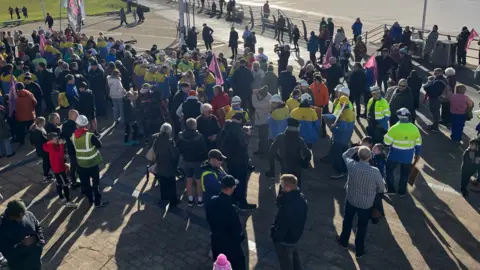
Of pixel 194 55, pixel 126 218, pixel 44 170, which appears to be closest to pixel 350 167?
pixel 126 218

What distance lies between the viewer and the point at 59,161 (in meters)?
9.43

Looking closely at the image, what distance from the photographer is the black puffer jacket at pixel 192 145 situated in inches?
347

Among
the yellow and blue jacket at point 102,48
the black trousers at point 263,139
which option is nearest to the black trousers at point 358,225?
the black trousers at point 263,139

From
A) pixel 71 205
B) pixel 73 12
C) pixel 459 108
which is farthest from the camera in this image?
pixel 73 12

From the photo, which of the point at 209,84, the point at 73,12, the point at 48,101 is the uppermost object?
the point at 73,12

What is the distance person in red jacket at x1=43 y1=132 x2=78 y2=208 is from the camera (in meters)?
9.31

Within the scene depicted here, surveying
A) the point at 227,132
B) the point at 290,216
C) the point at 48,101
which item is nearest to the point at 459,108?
the point at 227,132

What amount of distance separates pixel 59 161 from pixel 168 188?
222 cm

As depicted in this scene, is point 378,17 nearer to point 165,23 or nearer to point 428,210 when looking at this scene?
point 165,23

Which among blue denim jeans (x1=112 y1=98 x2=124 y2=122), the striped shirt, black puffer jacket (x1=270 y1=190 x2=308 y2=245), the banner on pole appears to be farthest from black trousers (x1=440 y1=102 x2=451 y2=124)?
the banner on pole

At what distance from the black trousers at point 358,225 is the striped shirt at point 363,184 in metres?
0.12

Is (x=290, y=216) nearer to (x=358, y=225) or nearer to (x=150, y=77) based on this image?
(x=358, y=225)

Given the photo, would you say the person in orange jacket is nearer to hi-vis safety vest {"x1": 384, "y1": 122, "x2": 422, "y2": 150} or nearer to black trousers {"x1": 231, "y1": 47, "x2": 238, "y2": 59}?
hi-vis safety vest {"x1": 384, "y1": 122, "x2": 422, "y2": 150}

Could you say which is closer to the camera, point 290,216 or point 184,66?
point 290,216
